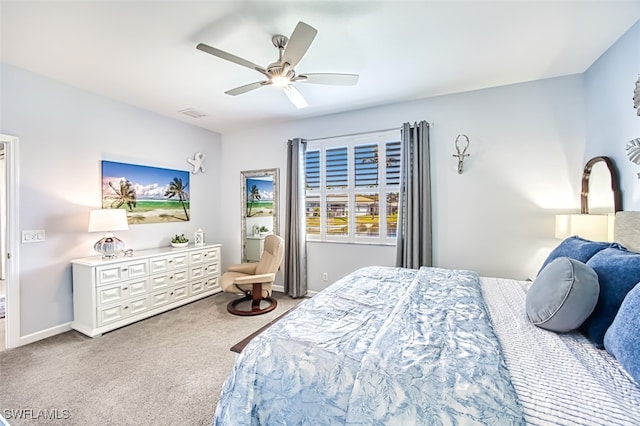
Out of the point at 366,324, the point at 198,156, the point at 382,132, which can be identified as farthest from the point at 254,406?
the point at 198,156

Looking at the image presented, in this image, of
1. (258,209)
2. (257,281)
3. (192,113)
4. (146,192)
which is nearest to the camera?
(257,281)

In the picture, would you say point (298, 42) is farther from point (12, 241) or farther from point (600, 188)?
point (12, 241)

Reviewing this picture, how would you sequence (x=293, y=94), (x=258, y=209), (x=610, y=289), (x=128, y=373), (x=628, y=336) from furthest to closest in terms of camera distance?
1. (x=258, y=209)
2. (x=293, y=94)
3. (x=128, y=373)
4. (x=610, y=289)
5. (x=628, y=336)

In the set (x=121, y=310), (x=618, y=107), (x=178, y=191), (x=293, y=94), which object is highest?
(x=293, y=94)

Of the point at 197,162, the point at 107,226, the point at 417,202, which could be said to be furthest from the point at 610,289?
the point at 197,162

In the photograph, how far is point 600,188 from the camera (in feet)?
8.38

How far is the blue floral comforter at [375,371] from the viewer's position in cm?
96

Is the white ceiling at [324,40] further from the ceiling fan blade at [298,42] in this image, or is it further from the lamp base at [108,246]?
the lamp base at [108,246]

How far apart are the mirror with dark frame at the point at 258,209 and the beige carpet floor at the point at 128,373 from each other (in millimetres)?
1636

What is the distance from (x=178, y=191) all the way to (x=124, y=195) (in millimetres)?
776

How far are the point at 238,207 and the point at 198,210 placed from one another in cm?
65

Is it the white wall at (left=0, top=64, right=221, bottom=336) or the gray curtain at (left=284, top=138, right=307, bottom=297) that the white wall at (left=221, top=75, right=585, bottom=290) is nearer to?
the gray curtain at (left=284, top=138, right=307, bottom=297)

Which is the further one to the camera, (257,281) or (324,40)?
(257,281)

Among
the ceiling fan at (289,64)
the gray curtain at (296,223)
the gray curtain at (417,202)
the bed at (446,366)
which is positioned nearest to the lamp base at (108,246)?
the gray curtain at (296,223)
